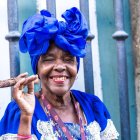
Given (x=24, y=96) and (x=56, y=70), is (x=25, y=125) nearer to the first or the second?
(x=24, y=96)

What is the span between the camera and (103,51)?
2.76 m

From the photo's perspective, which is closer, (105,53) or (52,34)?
(52,34)

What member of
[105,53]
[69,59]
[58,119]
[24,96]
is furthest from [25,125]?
[105,53]

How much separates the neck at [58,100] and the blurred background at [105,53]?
0.21 m

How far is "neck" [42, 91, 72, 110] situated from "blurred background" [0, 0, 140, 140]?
8.2 inches

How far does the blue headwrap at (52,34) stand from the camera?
7.09 feet

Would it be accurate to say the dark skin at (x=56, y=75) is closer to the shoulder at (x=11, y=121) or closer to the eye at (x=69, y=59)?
the eye at (x=69, y=59)

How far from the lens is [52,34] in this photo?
2.17 meters

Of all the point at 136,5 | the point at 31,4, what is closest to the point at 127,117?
the point at 136,5

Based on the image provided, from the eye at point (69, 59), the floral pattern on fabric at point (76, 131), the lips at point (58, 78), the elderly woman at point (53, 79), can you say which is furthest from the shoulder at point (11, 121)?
the eye at point (69, 59)

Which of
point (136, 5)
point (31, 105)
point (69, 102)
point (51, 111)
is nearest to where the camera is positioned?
point (31, 105)

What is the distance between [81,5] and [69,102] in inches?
20.6

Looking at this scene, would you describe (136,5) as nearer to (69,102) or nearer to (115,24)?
(115,24)

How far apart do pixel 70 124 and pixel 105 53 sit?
0.62 meters
